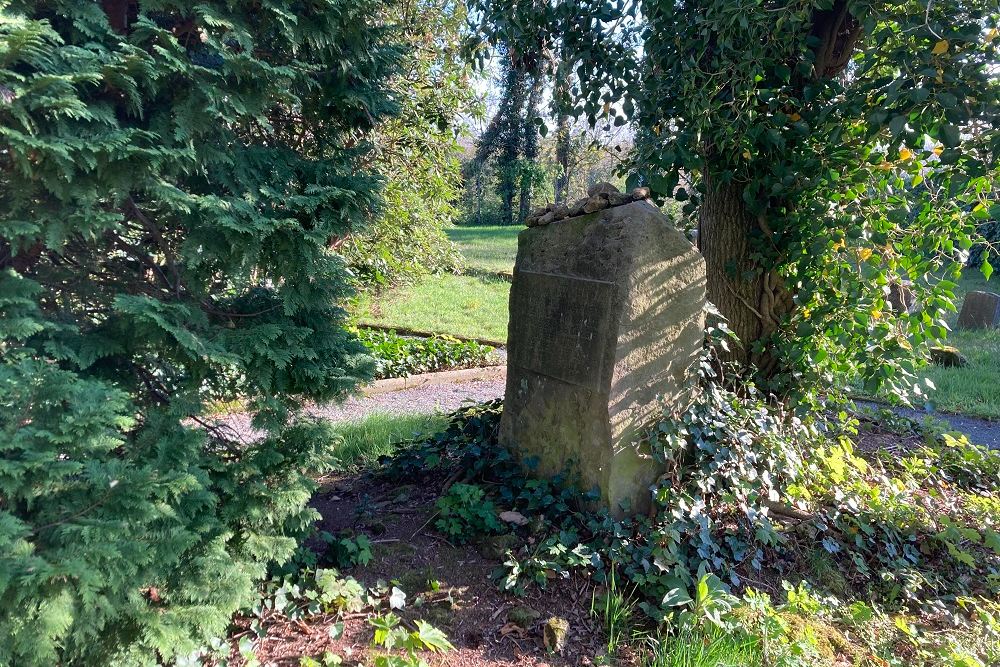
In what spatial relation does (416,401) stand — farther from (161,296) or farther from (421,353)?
(161,296)

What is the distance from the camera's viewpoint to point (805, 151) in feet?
12.7

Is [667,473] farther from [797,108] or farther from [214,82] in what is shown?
[214,82]

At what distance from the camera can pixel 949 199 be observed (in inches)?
145

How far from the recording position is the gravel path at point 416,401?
5800 mm

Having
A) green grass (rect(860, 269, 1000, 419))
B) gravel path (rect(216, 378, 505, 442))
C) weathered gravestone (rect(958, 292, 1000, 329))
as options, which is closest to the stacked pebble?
gravel path (rect(216, 378, 505, 442))

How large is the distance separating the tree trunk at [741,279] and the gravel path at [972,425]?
2378 millimetres

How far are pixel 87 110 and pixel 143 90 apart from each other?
34cm

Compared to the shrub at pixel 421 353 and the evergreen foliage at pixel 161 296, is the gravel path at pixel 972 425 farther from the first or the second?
the evergreen foliage at pixel 161 296

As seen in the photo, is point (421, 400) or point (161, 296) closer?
point (161, 296)

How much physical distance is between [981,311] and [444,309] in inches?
390

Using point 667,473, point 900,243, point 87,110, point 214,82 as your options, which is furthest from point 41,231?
point 900,243

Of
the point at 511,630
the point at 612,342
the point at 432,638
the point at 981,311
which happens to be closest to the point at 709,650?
the point at 511,630

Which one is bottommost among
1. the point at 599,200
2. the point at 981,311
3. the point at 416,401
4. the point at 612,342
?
the point at 416,401

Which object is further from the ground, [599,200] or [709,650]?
[599,200]
